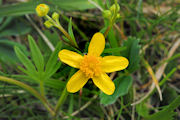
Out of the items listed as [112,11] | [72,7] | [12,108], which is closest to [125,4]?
[72,7]

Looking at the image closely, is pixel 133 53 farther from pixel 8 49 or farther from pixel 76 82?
pixel 8 49

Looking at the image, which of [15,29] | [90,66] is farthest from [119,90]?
[15,29]

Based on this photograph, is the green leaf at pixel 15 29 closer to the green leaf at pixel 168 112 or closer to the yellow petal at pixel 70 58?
the yellow petal at pixel 70 58

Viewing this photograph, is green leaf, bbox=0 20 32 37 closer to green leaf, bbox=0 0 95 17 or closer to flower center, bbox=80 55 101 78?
green leaf, bbox=0 0 95 17

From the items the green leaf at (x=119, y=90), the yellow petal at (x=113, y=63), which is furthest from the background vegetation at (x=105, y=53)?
the yellow petal at (x=113, y=63)

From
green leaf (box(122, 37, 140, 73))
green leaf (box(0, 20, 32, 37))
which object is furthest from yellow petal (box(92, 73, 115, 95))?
green leaf (box(0, 20, 32, 37))
